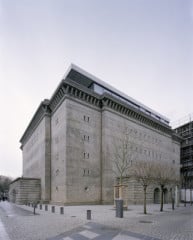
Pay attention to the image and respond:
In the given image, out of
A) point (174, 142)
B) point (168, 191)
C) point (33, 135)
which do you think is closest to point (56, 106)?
point (33, 135)

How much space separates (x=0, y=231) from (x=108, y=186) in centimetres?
3116

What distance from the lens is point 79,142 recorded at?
4184 cm

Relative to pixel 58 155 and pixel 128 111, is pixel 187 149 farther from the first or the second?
pixel 58 155

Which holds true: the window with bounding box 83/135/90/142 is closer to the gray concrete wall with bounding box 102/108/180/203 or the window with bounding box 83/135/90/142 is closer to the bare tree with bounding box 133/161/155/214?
the gray concrete wall with bounding box 102/108/180/203

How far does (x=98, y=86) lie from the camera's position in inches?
1991

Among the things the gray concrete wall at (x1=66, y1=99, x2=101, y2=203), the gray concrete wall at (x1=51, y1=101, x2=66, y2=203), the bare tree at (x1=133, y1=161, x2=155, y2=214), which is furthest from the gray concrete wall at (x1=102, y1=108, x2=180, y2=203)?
the gray concrete wall at (x1=51, y1=101, x2=66, y2=203)

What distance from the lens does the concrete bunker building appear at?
132 ft

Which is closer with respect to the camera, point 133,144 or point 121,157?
point 121,157

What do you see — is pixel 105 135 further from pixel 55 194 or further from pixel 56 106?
pixel 55 194

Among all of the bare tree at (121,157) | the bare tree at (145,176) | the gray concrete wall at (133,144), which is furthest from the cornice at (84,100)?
the bare tree at (145,176)

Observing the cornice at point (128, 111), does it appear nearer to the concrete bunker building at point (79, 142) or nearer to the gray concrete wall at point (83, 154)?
the concrete bunker building at point (79, 142)

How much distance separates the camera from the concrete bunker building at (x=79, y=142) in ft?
132

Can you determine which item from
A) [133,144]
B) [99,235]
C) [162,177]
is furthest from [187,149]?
[99,235]

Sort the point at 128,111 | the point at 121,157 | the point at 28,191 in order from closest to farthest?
the point at 121,157, the point at 28,191, the point at 128,111
